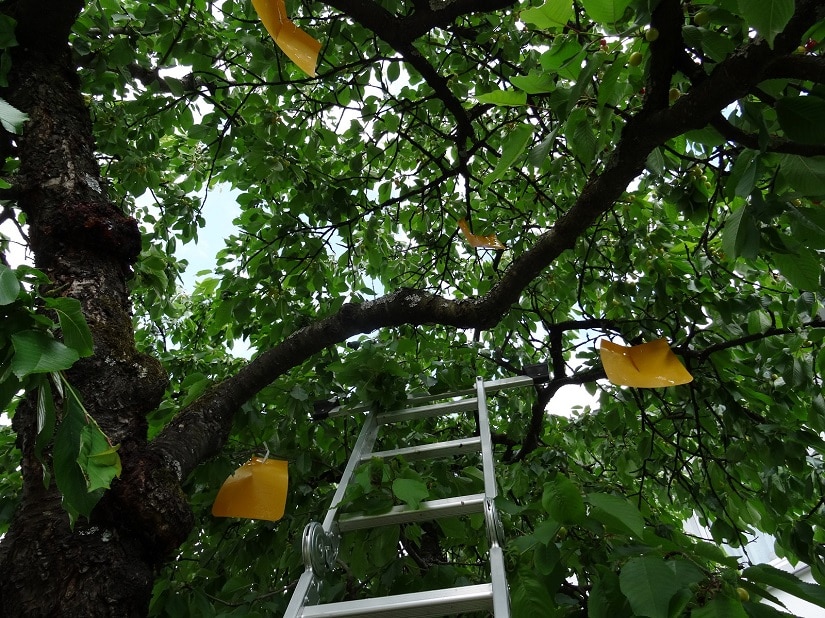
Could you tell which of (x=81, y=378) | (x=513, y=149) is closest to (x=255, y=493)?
(x=81, y=378)

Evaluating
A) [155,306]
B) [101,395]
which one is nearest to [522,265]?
[101,395]

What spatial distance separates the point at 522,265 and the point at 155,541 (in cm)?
155

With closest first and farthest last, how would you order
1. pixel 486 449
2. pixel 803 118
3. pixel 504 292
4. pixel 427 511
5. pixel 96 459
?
pixel 96 459 < pixel 803 118 < pixel 427 511 < pixel 486 449 < pixel 504 292

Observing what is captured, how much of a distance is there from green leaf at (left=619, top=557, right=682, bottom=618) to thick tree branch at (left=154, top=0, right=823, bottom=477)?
1.00 metres

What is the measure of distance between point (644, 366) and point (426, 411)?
869 mm

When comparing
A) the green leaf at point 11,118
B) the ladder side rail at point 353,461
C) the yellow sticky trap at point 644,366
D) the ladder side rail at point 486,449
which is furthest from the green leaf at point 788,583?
the green leaf at point 11,118

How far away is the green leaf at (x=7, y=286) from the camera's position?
75 cm

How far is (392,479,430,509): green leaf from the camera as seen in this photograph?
1537 millimetres

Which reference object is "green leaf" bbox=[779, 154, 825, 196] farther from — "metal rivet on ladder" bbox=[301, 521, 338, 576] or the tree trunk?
the tree trunk

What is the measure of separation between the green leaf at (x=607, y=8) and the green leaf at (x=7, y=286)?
→ 105cm

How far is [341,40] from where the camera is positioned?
2.85m

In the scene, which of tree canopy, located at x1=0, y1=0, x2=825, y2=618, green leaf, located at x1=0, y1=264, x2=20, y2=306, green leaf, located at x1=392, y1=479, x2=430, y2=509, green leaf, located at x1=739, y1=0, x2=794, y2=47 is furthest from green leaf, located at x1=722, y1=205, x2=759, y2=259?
green leaf, located at x1=0, y1=264, x2=20, y2=306

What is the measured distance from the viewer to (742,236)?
4.17 feet

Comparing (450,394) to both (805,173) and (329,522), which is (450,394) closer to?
(329,522)
